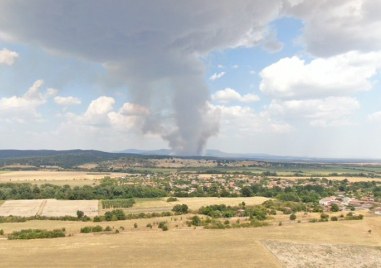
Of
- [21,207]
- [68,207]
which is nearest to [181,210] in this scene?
[68,207]

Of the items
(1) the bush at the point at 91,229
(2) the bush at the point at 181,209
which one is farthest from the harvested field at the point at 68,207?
(1) the bush at the point at 91,229

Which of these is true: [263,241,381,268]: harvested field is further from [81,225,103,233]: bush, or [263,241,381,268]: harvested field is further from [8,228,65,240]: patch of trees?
[8,228,65,240]: patch of trees

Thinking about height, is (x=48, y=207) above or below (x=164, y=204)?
below

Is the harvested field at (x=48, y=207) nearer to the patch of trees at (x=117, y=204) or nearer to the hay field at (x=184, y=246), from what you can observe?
the patch of trees at (x=117, y=204)

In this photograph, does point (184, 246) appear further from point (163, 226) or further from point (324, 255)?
point (324, 255)

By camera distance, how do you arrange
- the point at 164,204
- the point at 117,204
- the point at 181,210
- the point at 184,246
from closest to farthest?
1. the point at 184,246
2. the point at 181,210
3. the point at 117,204
4. the point at 164,204

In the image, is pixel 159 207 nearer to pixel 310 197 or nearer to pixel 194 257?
pixel 310 197
